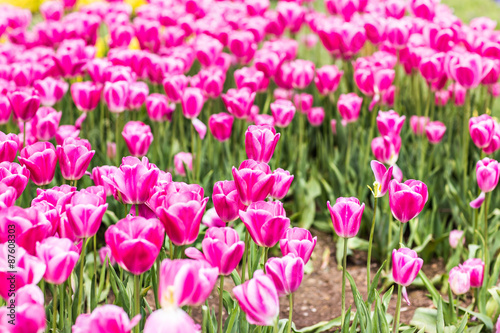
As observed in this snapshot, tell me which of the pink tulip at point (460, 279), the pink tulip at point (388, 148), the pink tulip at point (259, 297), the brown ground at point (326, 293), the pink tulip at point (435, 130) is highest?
the pink tulip at point (259, 297)

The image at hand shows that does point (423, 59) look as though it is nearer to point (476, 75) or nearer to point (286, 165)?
point (476, 75)

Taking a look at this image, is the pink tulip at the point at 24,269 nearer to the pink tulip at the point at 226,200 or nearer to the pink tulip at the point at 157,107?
the pink tulip at the point at 226,200

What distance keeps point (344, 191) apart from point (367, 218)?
0.20m

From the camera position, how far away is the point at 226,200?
185 centimetres

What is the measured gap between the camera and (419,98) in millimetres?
4133

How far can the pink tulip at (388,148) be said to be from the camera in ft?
8.89

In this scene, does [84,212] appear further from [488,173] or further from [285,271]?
[488,173]

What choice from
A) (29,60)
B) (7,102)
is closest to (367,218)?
(7,102)

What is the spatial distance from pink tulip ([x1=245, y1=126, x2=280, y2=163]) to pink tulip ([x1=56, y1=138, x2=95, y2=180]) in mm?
550

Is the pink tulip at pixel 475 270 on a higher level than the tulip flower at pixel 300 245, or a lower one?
lower

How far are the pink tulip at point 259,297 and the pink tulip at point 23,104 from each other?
1.64 meters

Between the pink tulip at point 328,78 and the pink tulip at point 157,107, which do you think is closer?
the pink tulip at point 157,107

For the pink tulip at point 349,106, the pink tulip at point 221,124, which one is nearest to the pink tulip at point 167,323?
the pink tulip at point 221,124

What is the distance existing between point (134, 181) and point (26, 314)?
0.62 metres
